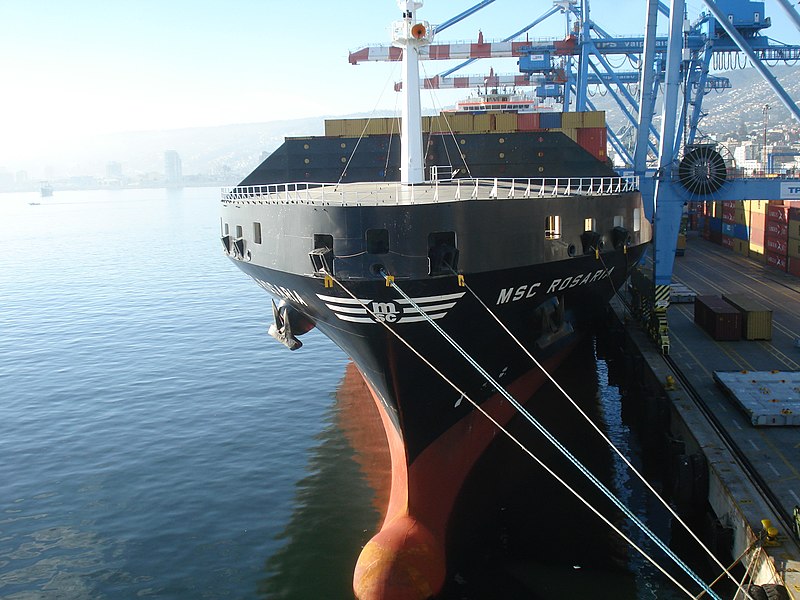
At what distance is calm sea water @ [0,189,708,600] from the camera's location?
13.4 metres

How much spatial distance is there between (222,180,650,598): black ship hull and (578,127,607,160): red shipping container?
436 inches

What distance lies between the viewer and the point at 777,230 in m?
35.4

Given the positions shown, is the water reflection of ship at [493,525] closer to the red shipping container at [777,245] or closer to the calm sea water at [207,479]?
the calm sea water at [207,479]

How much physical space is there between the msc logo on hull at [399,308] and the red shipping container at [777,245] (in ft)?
91.0

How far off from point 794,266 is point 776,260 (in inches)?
89.6

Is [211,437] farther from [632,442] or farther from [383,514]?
[632,442]

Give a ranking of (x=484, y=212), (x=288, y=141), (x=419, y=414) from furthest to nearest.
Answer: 1. (x=288, y=141)
2. (x=419, y=414)
3. (x=484, y=212)

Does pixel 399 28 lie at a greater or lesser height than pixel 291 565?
greater

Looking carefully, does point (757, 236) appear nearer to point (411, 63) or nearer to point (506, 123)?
point (506, 123)

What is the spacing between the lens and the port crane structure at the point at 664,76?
2562cm

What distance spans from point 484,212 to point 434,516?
232 inches

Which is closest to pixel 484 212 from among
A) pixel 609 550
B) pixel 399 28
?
pixel 399 28

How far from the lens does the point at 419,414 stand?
44.3 ft

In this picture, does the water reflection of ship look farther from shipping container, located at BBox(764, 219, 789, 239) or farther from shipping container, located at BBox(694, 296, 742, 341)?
shipping container, located at BBox(764, 219, 789, 239)
